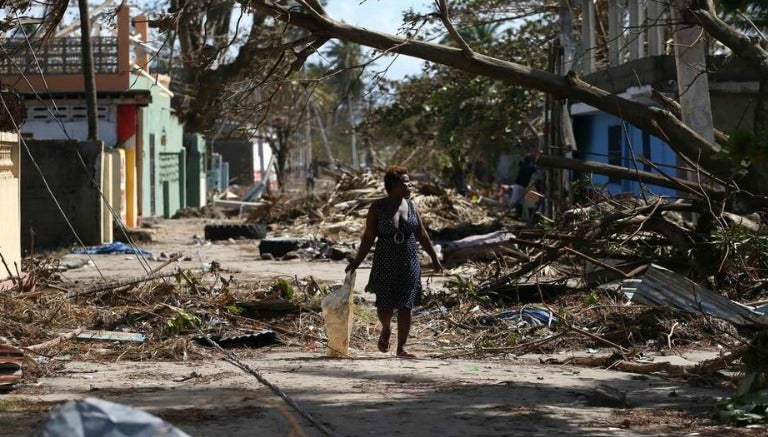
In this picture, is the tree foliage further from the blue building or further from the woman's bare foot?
the woman's bare foot

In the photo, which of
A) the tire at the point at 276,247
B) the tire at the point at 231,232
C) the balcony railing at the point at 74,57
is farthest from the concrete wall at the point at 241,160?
the tire at the point at 276,247

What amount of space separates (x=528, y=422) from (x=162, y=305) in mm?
5488

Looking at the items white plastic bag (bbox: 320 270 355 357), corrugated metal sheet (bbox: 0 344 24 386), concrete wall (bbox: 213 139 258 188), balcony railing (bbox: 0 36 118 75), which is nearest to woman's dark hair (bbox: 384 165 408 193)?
white plastic bag (bbox: 320 270 355 357)

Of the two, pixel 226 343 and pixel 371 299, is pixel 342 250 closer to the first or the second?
pixel 371 299

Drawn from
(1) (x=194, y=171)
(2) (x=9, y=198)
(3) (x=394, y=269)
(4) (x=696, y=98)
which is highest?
(4) (x=696, y=98)

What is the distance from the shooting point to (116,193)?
2733 centimetres

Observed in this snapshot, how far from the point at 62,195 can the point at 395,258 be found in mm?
15169

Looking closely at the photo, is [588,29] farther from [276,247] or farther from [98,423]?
[98,423]

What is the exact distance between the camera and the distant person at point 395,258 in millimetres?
10094

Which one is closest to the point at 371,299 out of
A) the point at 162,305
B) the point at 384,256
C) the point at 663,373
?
the point at 162,305

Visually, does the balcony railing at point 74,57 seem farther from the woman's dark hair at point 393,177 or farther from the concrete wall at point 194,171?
the woman's dark hair at point 393,177

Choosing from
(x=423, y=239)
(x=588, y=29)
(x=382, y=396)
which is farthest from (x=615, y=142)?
(x=382, y=396)

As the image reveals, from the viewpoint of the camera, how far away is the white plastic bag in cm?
995

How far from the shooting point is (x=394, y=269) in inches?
397
